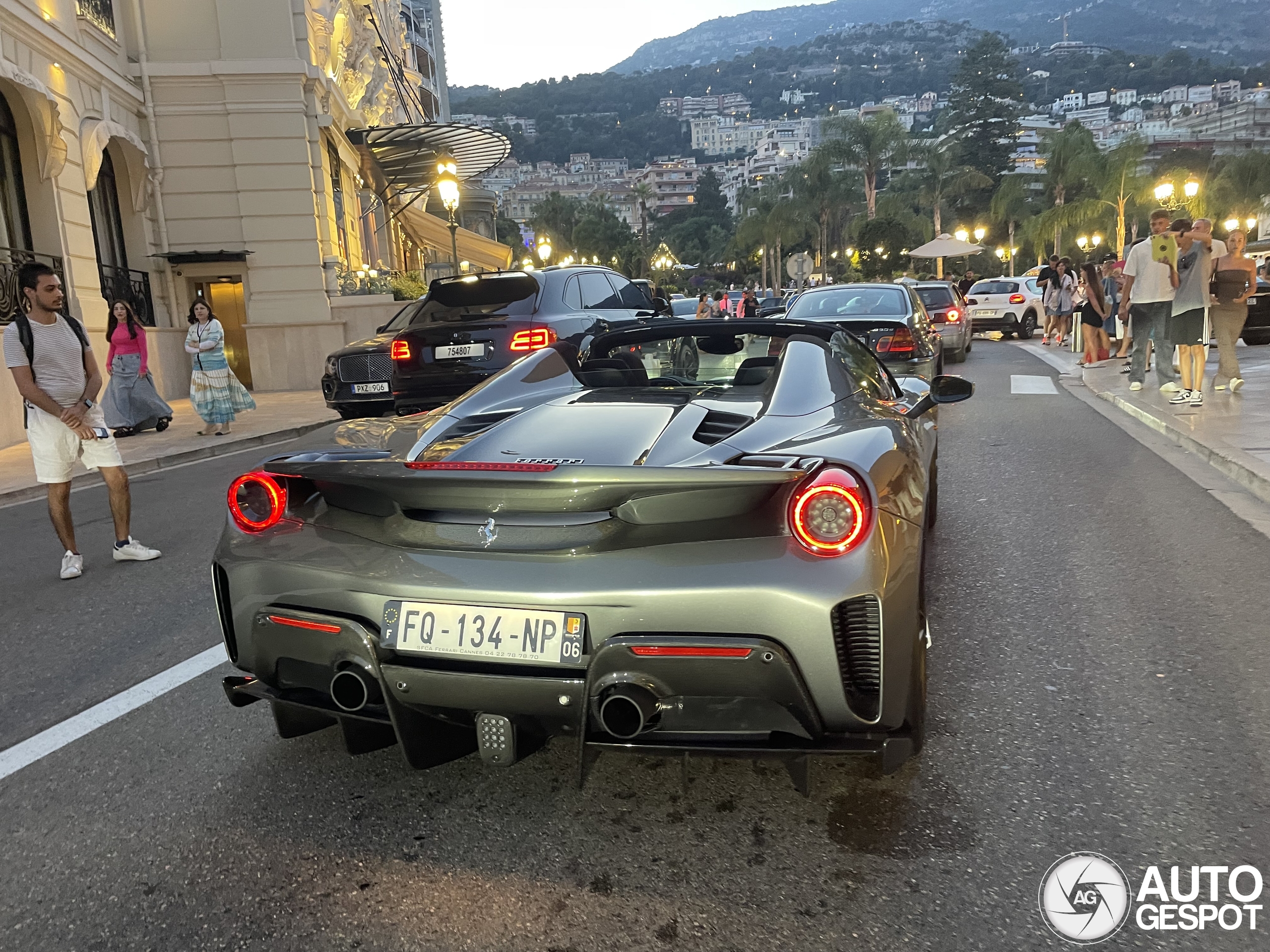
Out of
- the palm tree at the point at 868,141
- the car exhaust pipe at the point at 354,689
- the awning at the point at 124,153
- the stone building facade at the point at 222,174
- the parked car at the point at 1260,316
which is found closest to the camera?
the car exhaust pipe at the point at 354,689

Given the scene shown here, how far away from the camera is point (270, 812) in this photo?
2738 mm

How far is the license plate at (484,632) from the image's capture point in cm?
230

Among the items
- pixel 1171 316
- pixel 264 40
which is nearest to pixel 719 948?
pixel 1171 316

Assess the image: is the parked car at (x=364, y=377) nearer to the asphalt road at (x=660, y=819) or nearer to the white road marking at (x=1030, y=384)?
the asphalt road at (x=660, y=819)

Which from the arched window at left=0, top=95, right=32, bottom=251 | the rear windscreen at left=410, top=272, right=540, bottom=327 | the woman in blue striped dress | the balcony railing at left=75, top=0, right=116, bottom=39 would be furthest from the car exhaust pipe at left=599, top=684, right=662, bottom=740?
the balcony railing at left=75, top=0, right=116, bottom=39

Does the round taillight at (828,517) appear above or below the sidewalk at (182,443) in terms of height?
above

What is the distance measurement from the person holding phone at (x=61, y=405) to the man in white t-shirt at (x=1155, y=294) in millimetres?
9937

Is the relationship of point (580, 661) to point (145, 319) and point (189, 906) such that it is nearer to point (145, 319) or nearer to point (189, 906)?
point (189, 906)

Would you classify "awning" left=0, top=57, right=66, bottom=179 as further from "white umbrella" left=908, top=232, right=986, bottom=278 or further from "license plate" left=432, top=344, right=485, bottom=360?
"white umbrella" left=908, top=232, right=986, bottom=278

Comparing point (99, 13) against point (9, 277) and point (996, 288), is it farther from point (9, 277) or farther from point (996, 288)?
point (996, 288)

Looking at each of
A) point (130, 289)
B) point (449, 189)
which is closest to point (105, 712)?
point (449, 189)

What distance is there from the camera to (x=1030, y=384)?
48.1 ft

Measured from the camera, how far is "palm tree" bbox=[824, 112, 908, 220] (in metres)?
75.1

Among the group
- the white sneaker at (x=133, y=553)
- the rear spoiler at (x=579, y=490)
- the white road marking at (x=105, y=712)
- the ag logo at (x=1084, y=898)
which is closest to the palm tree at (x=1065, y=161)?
the white sneaker at (x=133, y=553)
